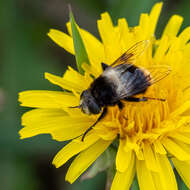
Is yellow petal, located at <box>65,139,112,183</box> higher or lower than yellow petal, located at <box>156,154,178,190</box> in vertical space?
higher

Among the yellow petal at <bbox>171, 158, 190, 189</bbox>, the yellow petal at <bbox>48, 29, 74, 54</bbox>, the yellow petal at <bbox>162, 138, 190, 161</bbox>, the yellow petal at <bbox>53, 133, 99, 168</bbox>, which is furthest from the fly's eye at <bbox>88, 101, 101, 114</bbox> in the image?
the yellow petal at <bbox>48, 29, 74, 54</bbox>

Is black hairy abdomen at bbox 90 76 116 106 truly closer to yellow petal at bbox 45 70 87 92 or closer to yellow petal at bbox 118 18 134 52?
yellow petal at bbox 45 70 87 92

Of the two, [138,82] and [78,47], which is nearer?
[138,82]

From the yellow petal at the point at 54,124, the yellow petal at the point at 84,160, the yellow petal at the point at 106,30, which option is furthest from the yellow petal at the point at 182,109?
the yellow petal at the point at 106,30

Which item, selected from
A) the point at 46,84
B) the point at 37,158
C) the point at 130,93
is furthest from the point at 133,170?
the point at 46,84

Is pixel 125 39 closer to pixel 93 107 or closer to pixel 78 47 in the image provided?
pixel 78 47

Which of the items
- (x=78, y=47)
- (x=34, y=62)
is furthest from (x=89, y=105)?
(x=34, y=62)
